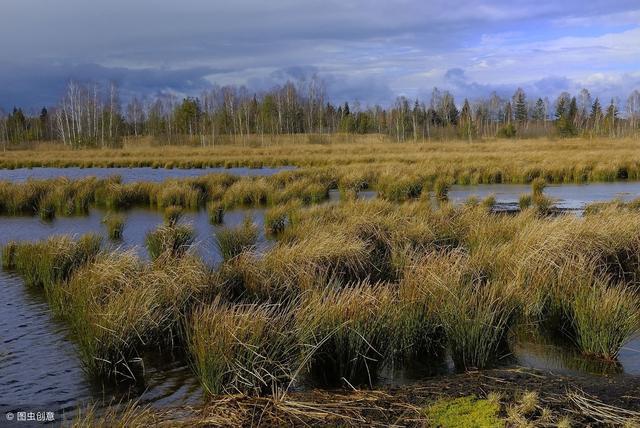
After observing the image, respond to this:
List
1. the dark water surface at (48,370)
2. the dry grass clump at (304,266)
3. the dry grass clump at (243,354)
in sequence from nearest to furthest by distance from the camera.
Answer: the dry grass clump at (243,354)
the dark water surface at (48,370)
the dry grass clump at (304,266)

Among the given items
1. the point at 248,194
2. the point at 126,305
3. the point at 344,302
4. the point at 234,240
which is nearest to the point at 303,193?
the point at 248,194

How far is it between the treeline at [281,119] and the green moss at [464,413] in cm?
7199

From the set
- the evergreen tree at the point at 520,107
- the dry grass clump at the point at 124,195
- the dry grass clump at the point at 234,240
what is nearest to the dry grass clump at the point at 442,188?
the dry grass clump at the point at 234,240

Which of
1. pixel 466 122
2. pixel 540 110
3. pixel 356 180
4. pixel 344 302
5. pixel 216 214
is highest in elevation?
pixel 540 110

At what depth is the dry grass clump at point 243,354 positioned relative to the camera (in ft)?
18.5

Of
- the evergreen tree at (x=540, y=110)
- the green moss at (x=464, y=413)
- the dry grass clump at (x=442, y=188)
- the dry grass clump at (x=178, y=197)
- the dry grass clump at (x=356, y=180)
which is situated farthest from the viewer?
the evergreen tree at (x=540, y=110)

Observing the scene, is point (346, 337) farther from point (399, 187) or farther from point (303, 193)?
point (399, 187)

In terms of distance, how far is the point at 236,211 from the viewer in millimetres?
20344

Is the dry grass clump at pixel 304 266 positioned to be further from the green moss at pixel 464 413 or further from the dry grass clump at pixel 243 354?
the green moss at pixel 464 413

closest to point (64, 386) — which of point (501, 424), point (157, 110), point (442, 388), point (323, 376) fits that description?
point (323, 376)

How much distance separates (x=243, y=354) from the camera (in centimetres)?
572

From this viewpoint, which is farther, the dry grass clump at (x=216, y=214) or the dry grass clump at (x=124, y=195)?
the dry grass clump at (x=124, y=195)

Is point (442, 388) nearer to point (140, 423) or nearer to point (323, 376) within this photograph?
point (323, 376)

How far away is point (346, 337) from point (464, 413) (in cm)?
160
